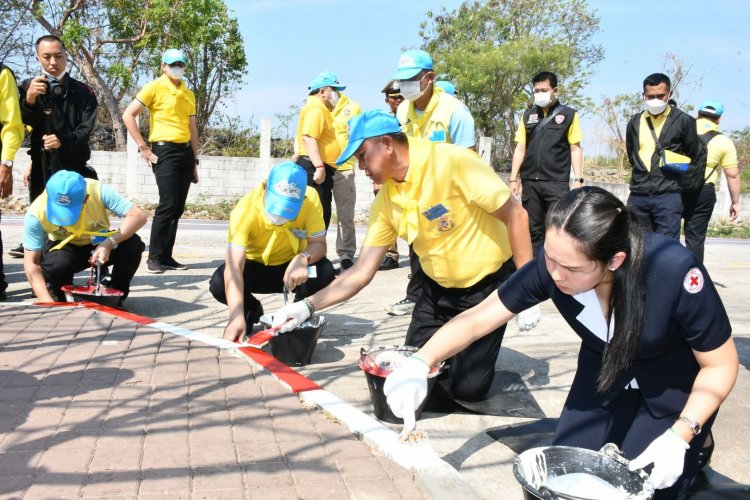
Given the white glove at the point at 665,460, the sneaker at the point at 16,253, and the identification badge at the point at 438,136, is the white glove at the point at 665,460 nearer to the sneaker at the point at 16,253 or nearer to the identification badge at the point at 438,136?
the identification badge at the point at 438,136

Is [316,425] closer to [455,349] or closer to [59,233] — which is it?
[455,349]

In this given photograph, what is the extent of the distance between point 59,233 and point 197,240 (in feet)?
13.4

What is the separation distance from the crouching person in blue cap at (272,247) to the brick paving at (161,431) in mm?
476

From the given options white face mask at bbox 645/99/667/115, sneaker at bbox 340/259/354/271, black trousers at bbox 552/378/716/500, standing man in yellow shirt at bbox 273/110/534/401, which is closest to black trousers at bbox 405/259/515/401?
standing man in yellow shirt at bbox 273/110/534/401

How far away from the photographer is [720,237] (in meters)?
15.0

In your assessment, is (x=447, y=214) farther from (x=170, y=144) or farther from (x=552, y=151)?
(x=170, y=144)

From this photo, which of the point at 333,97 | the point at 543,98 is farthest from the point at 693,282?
the point at 333,97

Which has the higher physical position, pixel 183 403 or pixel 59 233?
pixel 59 233

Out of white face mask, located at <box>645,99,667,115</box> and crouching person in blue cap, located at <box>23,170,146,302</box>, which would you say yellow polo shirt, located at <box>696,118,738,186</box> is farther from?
crouching person in blue cap, located at <box>23,170,146,302</box>

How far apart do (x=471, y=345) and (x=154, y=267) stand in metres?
4.22

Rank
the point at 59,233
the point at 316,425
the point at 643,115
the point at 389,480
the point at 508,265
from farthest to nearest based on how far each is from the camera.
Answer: the point at 643,115, the point at 59,233, the point at 508,265, the point at 316,425, the point at 389,480

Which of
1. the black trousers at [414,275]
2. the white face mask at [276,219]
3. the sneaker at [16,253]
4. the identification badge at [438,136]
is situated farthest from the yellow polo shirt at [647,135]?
the sneaker at [16,253]

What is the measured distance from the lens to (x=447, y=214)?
356 cm

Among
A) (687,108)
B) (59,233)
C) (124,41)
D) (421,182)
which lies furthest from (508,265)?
(687,108)
